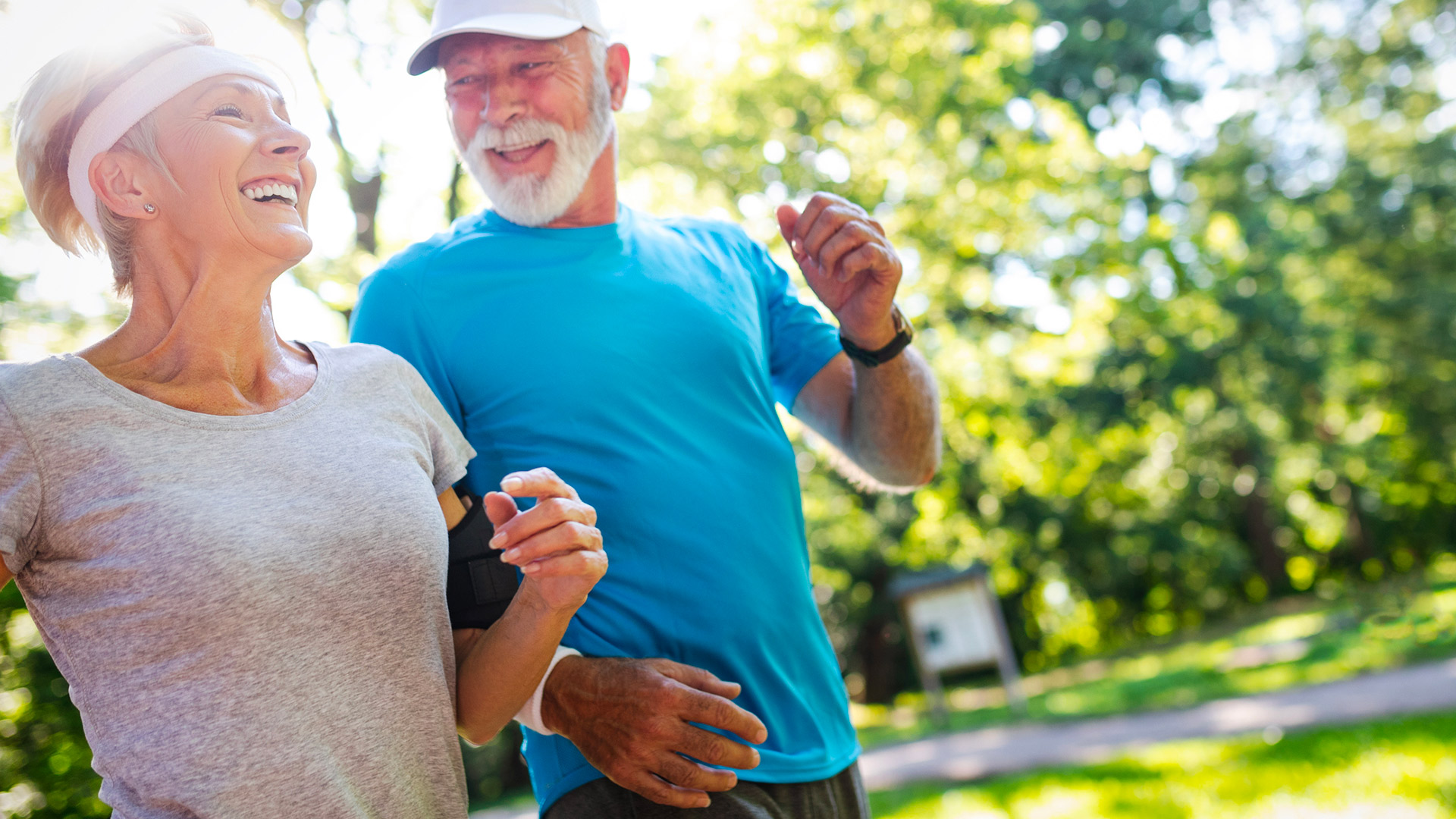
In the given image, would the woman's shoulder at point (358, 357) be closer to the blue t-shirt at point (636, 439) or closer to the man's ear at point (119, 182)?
the blue t-shirt at point (636, 439)

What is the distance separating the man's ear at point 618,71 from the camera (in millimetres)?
2676

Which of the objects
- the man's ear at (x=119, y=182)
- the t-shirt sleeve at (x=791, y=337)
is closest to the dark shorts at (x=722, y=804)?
the t-shirt sleeve at (x=791, y=337)

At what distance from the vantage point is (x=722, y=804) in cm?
199

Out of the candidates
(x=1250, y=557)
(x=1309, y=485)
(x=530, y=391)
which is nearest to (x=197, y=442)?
(x=530, y=391)

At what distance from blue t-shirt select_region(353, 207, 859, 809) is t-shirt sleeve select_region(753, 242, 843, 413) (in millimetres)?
338

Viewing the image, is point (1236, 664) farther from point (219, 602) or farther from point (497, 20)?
point (219, 602)

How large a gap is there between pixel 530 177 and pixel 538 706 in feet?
3.52

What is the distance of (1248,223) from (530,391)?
19810mm

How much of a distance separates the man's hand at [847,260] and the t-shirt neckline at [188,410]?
98 centimetres

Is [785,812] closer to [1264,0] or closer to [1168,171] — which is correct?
[1168,171]

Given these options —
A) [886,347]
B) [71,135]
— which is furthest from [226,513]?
[886,347]

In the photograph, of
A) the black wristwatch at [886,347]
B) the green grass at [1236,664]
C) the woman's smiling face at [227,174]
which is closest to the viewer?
the woman's smiling face at [227,174]

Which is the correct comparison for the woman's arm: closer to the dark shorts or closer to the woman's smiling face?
the dark shorts

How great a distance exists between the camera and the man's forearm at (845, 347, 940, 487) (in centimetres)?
255
